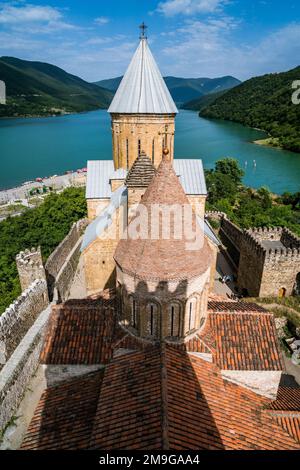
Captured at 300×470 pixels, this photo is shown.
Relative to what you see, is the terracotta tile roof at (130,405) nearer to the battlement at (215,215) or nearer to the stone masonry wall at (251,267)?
the stone masonry wall at (251,267)

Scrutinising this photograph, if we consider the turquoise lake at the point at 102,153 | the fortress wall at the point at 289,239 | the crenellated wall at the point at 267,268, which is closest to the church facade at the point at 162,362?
the crenellated wall at the point at 267,268

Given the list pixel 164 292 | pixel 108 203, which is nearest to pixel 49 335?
pixel 164 292

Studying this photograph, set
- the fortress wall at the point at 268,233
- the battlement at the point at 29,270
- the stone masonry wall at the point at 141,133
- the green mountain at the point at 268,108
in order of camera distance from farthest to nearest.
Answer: the green mountain at the point at 268,108 < the fortress wall at the point at 268,233 < the stone masonry wall at the point at 141,133 < the battlement at the point at 29,270

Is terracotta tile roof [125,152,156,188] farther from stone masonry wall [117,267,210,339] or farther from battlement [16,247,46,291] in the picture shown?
battlement [16,247,46,291]

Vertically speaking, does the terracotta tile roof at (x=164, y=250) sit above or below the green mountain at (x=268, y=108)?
below

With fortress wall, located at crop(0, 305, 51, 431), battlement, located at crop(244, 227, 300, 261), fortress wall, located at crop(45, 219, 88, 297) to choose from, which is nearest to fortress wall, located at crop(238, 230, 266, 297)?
battlement, located at crop(244, 227, 300, 261)

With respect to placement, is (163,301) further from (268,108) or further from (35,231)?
(268,108)
